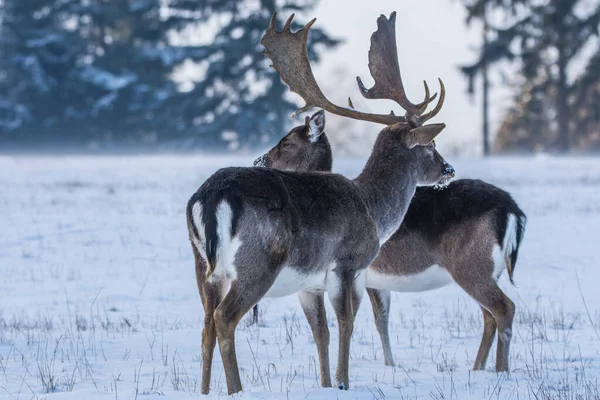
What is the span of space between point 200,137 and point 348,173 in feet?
73.9

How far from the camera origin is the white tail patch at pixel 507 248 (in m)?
7.38

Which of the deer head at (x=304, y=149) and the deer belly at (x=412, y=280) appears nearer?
the deer belly at (x=412, y=280)

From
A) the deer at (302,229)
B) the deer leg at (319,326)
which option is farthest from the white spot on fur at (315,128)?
the deer leg at (319,326)

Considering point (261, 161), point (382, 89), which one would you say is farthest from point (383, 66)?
point (261, 161)

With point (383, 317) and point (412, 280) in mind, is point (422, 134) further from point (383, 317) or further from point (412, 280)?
point (383, 317)

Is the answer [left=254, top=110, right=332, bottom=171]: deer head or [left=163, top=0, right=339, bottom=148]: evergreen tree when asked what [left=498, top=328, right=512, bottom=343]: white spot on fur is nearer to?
[left=254, top=110, right=332, bottom=171]: deer head

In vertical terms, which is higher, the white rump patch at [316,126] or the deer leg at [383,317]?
the white rump patch at [316,126]

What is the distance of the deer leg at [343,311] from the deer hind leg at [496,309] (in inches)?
53.9

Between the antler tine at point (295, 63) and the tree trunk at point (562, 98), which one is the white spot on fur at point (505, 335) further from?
the tree trunk at point (562, 98)

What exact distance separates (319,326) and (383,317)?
4.65 feet

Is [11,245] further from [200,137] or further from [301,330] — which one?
[200,137]

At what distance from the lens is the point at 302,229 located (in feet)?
19.7

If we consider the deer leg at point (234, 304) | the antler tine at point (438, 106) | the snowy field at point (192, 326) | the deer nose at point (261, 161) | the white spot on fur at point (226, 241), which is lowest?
the snowy field at point (192, 326)

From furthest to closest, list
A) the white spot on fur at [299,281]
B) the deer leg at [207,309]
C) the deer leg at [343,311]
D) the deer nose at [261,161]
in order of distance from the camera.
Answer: the deer nose at [261,161], the deer leg at [343,311], the white spot on fur at [299,281], the deer leg at [207,309]
